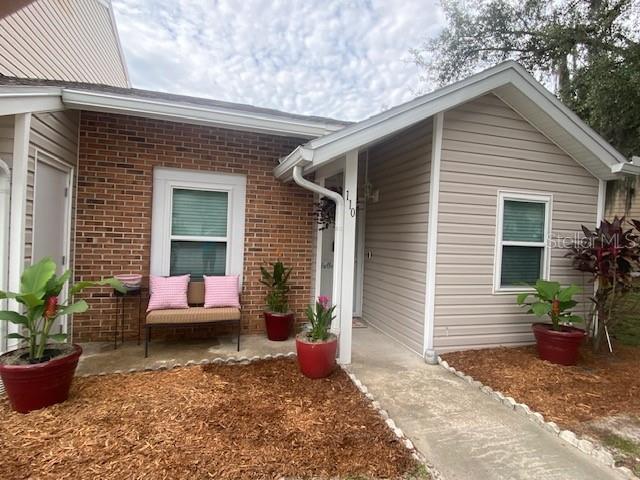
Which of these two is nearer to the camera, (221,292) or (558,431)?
(558,431)

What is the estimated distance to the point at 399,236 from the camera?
5.07 meters

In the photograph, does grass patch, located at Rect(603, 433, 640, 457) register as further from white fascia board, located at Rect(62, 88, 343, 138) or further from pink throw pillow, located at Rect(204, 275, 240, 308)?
white fascia board, located at Rect(62, 88, 343, 138)

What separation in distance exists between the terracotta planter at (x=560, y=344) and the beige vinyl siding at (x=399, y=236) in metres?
1.41

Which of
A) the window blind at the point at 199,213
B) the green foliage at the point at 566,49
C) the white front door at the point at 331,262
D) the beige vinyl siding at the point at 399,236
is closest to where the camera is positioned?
the beige vinyl siding at the point at 399,236

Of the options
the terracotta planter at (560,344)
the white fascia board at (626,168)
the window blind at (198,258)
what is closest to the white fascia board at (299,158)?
the window blind at (198,258)

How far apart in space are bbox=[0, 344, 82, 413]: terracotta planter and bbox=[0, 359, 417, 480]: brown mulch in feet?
0.25

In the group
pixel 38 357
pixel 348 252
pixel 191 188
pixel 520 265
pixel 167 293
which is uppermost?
pixel 191 188

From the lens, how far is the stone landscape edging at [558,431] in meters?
2.41

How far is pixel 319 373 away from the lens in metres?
3.52

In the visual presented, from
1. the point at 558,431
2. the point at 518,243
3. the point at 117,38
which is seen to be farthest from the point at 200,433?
the point at 117,38

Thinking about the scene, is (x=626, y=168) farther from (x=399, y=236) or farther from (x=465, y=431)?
(x=465, y=431)

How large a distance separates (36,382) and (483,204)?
4.87 meters

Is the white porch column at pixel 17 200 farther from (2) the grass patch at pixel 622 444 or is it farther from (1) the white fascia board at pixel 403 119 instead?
(2) the grass patch at pixel 622 444

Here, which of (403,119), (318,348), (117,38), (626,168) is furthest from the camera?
(117,38)
